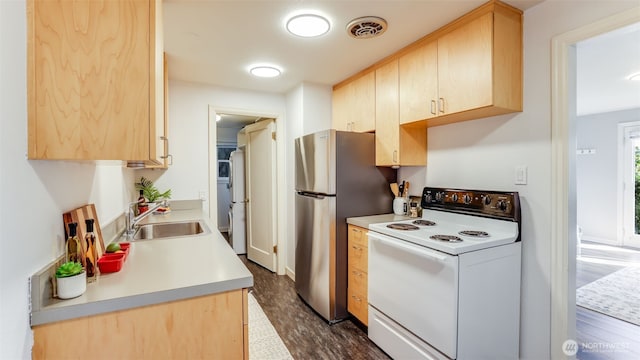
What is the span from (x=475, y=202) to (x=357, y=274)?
3.43 ft

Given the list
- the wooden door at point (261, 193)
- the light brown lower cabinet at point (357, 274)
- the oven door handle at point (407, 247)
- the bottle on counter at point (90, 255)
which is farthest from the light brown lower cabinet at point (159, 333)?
the wooden door at point (261, 193)

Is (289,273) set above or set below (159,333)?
below

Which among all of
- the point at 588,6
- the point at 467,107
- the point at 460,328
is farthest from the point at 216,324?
the point at 588,6

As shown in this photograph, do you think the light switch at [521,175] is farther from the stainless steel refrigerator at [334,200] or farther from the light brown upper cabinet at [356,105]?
the light brown upper cabinet at [356,105]

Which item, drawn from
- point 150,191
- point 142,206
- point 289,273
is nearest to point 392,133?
point 289,273

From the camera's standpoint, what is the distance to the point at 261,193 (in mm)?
3871

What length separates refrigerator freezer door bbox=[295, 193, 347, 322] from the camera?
95.3 inches

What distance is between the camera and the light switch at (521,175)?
1.80 meters

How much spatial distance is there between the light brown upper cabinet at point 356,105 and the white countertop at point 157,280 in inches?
71.0

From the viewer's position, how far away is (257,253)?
4.00 m

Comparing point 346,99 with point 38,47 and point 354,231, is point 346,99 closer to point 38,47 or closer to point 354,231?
point 354,231

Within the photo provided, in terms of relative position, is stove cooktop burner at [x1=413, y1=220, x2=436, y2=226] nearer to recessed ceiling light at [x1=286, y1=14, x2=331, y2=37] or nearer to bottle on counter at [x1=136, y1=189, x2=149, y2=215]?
recessed ceiling light at [x1=286, y1=14, x2=331, y2=37]

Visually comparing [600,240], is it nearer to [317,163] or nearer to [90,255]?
[317,163]

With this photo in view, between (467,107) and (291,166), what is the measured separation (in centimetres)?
210
